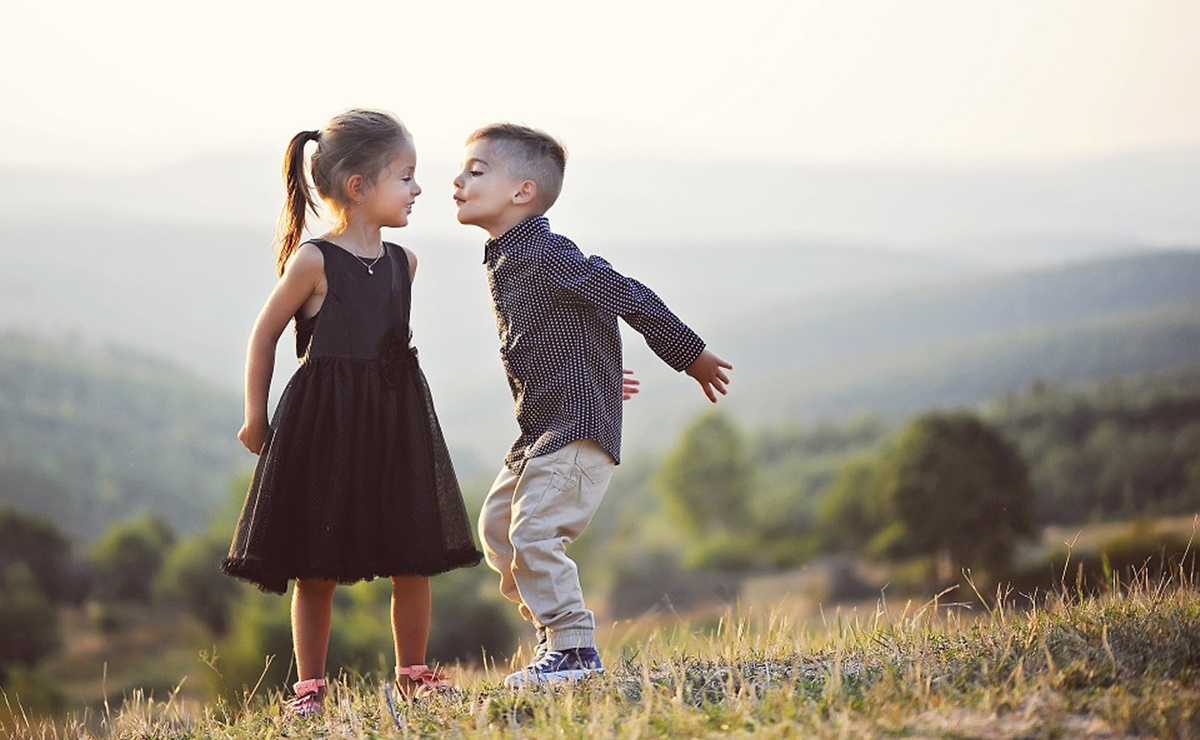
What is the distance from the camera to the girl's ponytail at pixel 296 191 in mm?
4133

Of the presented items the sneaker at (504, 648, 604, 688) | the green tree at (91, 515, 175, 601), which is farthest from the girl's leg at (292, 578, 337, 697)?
the green tree at (91, 515, 175, 601)

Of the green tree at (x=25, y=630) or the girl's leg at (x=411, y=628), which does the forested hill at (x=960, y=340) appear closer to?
the green tree at (x=25, y=630)

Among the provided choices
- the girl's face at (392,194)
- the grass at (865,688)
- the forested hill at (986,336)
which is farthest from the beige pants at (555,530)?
the forested hill at (986,336)

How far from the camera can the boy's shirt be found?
3.79 meters

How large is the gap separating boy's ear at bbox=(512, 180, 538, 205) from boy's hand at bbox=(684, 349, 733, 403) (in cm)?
67

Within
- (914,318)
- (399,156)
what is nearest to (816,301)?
(914,318)

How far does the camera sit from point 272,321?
156 inches

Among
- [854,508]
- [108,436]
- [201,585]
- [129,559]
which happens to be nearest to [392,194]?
[201,585]

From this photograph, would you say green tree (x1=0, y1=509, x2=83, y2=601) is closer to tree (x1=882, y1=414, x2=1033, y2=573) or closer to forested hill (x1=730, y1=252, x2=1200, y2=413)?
tree (x1=882, y1=414, x2=1033, y2=573)

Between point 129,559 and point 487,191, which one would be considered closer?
point 487,191

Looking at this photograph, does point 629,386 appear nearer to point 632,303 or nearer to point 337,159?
point 632,303

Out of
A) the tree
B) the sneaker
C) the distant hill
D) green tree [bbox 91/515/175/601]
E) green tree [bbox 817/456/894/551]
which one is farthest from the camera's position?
the distant hill

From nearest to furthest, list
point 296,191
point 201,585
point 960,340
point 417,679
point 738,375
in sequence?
point 417,679 → point 296,191 → point 201,585 → point 960,340 → point 738,375

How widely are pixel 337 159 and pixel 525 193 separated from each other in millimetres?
569
